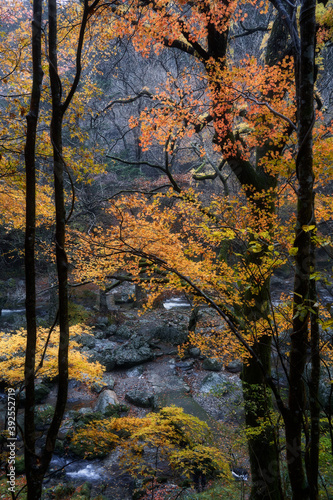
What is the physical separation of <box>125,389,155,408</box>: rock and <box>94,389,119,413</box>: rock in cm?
50

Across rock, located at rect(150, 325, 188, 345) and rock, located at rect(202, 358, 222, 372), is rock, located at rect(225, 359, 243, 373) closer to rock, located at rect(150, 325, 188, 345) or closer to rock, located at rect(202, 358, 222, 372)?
rock, located at rect(202, 358, 222, 372)

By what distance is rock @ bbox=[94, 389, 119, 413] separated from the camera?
9.45 metres

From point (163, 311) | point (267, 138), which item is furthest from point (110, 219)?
point (267, 138)

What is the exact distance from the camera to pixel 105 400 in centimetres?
971

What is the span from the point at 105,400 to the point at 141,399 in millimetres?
1264

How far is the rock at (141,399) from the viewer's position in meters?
9.88

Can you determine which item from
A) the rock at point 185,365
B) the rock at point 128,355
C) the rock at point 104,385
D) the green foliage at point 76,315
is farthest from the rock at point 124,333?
the rock at point 104,385

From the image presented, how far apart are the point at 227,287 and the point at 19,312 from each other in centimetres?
1442


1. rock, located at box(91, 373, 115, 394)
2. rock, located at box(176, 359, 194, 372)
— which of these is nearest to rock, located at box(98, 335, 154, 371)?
rock, located at box(91, 373, 115, 394)

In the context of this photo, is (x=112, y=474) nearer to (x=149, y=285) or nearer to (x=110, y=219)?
(x=149, y=285)

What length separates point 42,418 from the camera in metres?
8.63

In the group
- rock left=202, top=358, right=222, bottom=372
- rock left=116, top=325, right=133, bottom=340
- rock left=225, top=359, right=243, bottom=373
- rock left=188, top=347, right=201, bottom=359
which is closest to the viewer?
rock left=225, top=359, right=243, bottom=373

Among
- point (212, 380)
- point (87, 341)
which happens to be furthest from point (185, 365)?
point (87, 341)

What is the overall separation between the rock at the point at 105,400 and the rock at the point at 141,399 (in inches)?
19.8
